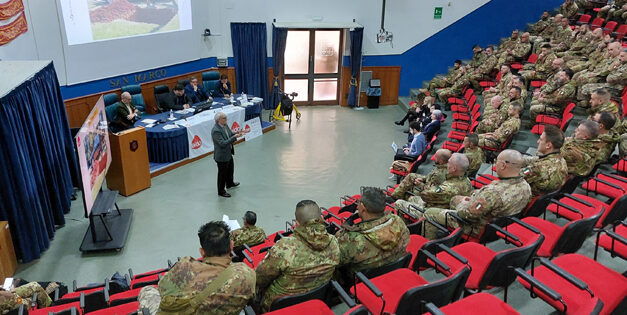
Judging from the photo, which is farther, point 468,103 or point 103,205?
point 468,103

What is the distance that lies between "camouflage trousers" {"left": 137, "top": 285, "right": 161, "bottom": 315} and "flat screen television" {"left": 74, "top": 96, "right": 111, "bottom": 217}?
253 cm

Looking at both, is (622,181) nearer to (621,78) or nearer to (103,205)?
(621,78)

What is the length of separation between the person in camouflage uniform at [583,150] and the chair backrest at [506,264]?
1.83 meters

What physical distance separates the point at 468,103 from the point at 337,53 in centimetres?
422

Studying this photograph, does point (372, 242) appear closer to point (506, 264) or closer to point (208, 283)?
point (506, 264)

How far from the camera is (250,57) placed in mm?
11609

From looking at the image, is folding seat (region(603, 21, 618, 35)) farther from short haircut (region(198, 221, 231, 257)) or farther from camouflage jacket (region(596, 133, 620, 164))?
short haircut (region(198, 221, 231, 257))

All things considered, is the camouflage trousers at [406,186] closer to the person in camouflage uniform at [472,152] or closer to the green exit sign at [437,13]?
the person in camouflage uniform at [472,152]

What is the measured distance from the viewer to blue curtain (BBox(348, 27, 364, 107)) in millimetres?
11875

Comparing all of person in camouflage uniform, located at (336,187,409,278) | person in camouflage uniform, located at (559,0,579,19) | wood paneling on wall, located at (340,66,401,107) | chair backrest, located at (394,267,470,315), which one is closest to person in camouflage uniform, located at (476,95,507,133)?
person in camouflage uniform, located at (336,187,409,278)

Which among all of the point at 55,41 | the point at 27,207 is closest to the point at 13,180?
the point at 27,207

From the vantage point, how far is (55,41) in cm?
790

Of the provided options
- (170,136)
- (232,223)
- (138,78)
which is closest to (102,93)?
(138,78)

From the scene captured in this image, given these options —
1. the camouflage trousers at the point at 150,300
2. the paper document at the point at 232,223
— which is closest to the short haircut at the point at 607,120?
the paper document at the point at 232,223
